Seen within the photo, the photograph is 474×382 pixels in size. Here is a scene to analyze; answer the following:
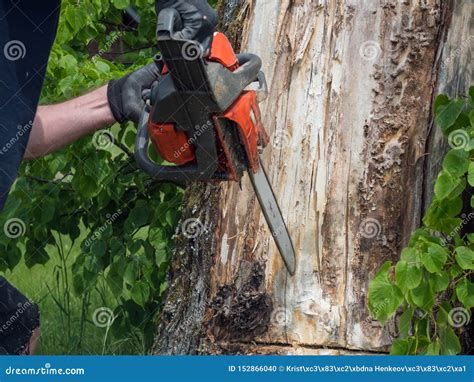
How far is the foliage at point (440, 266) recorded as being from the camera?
3223 millimetres

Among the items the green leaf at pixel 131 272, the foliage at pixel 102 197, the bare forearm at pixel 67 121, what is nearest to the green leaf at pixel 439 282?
the bare forearm at pixel 67 121

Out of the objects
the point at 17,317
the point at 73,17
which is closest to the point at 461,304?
the point at 17,317

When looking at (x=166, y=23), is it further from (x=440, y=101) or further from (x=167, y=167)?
(x=440, y=101)

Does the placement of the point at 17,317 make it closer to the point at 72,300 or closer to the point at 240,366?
the point at 240,366

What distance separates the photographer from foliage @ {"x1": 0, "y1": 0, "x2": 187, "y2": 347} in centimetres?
433

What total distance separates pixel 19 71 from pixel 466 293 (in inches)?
62.5

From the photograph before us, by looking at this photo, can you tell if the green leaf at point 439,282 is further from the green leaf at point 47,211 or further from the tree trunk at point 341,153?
the green leaf at point 47,211

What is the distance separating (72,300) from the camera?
600cm

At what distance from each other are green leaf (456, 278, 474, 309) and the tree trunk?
0.26 metres

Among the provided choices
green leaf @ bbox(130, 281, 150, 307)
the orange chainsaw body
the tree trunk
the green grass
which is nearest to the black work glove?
the orange chainsaw body

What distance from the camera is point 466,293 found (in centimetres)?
332

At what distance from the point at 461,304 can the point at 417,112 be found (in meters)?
0.65

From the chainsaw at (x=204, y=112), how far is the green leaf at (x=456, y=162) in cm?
56

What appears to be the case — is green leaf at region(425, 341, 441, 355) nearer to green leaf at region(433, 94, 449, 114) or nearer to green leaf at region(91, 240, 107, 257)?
green leaf at region(433, 94, 449, 114)
